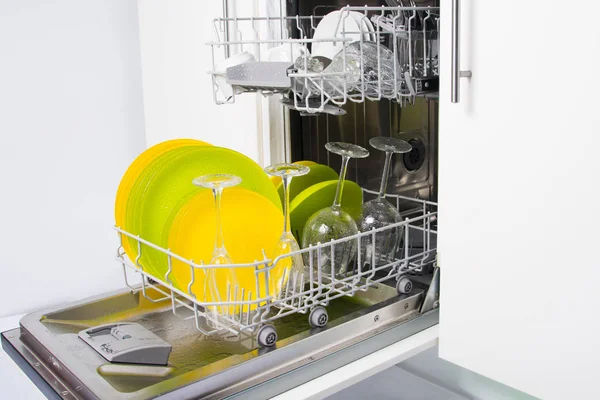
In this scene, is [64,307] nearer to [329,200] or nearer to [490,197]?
[329,200]

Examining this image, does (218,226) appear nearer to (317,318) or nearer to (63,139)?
(317,318)

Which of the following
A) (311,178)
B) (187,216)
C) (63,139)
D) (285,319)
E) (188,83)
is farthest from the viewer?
(63,139)

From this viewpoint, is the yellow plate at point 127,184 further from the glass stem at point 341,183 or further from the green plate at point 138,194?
the glass stem at point 341,183

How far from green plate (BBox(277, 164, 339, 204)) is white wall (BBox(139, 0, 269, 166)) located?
0.14m

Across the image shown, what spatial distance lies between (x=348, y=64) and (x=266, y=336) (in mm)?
421

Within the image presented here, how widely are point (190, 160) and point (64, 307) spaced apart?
34 centimetres

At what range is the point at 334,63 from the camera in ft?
3.31

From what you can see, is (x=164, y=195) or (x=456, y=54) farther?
(x=164, y=195)

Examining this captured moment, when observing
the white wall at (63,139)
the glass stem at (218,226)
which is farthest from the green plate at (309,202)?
the white wall at (63,139)

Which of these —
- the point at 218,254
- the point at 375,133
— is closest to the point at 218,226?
the point at 218,254

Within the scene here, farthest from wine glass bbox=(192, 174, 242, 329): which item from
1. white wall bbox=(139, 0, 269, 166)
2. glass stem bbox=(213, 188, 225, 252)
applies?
white wall bbox=(139, 0, 269, 166)

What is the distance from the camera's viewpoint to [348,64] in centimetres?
100

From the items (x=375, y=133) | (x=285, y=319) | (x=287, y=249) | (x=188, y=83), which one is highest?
(x=188, y=83)

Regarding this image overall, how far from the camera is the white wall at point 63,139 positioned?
1771 mm
